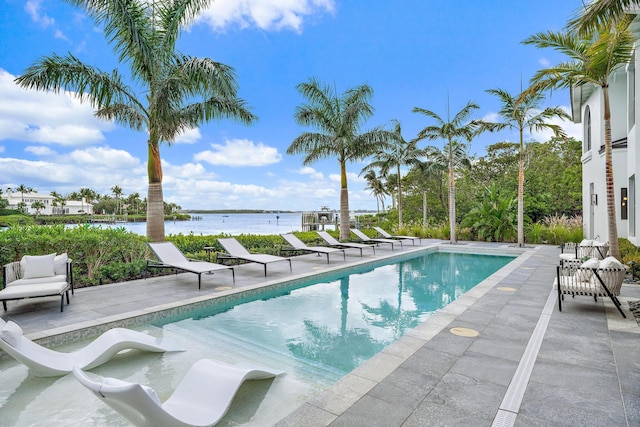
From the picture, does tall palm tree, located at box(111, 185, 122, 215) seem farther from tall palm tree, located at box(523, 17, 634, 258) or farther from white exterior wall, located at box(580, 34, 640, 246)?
tall palm tree, located at box(523, 17, 634, 258)

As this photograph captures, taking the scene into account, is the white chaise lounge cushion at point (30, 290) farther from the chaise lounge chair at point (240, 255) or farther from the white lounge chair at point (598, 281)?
the white lounge chair at point (598, 281)

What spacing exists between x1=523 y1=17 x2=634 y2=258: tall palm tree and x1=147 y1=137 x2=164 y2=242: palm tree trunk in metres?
9.65

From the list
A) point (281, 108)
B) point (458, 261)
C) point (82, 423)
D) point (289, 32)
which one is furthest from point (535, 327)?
point (281, 108)

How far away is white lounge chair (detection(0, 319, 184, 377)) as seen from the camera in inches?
127

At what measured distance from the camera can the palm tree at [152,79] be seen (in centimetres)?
888

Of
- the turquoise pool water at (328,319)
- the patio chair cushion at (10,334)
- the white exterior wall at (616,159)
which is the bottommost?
the turquoise pool water at (328,319)

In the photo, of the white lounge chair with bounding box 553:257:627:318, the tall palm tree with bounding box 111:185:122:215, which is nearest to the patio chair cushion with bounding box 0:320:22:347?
the white lounge chair with bounding box 553:257:627:318

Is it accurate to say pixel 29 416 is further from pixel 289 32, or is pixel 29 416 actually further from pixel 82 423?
pixel 289 32

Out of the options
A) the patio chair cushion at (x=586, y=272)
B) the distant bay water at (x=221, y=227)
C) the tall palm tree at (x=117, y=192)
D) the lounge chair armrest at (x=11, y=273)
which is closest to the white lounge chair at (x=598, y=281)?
the patio chair cushion at (x=586, y=272)

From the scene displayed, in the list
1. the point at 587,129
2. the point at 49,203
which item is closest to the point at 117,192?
the point at 49,203

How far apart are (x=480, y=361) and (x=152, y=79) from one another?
1002 cm

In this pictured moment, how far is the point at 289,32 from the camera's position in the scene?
776 inches

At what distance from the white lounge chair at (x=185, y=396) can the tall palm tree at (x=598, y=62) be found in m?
8.36

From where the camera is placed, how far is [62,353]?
376cm
